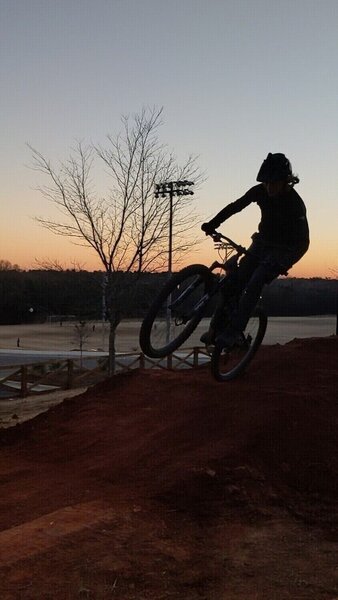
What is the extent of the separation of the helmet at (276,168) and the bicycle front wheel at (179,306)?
4.21 ft

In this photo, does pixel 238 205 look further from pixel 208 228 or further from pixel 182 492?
pixel 182 492

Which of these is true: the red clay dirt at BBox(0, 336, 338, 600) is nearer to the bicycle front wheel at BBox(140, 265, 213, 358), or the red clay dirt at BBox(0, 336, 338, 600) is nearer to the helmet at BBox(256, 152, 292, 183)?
the bicycle front wheel at BBox(140, 265, 213, 358)

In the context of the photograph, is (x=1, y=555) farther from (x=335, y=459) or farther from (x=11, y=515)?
(x=335, y=459)

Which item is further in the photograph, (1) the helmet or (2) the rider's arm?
(2) the rider's arm

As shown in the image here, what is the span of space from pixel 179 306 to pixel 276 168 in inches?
76.4

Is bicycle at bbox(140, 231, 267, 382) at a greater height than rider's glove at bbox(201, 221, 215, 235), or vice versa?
rider's glove at bbox(201, 221, 215, 235)

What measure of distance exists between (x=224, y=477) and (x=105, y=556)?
7.02ft

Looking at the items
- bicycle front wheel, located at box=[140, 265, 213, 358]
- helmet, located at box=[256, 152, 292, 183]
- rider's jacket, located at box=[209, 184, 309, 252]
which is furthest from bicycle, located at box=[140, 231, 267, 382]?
helmet, located at box=[256, 152, 292, 183]

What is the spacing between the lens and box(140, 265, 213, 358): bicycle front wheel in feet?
20.3

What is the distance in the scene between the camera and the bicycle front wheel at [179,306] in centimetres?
620

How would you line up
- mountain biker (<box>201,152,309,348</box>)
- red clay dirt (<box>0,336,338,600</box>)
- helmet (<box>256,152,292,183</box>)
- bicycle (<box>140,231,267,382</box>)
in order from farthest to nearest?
1. mountain biker (<box>201,152,309,348</box>)
2. helmet (<box>256,152,292,183</box>)
3. bicycle (<box>140,231,267,382</box>)
4. red clay dirt (<box>0,336,338,600</box>)

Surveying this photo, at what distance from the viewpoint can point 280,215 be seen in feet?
22.9

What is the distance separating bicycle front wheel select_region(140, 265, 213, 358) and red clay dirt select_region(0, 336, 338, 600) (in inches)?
67.0

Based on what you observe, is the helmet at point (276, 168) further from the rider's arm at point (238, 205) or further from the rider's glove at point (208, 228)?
the rider's glove at point (208, 228)
